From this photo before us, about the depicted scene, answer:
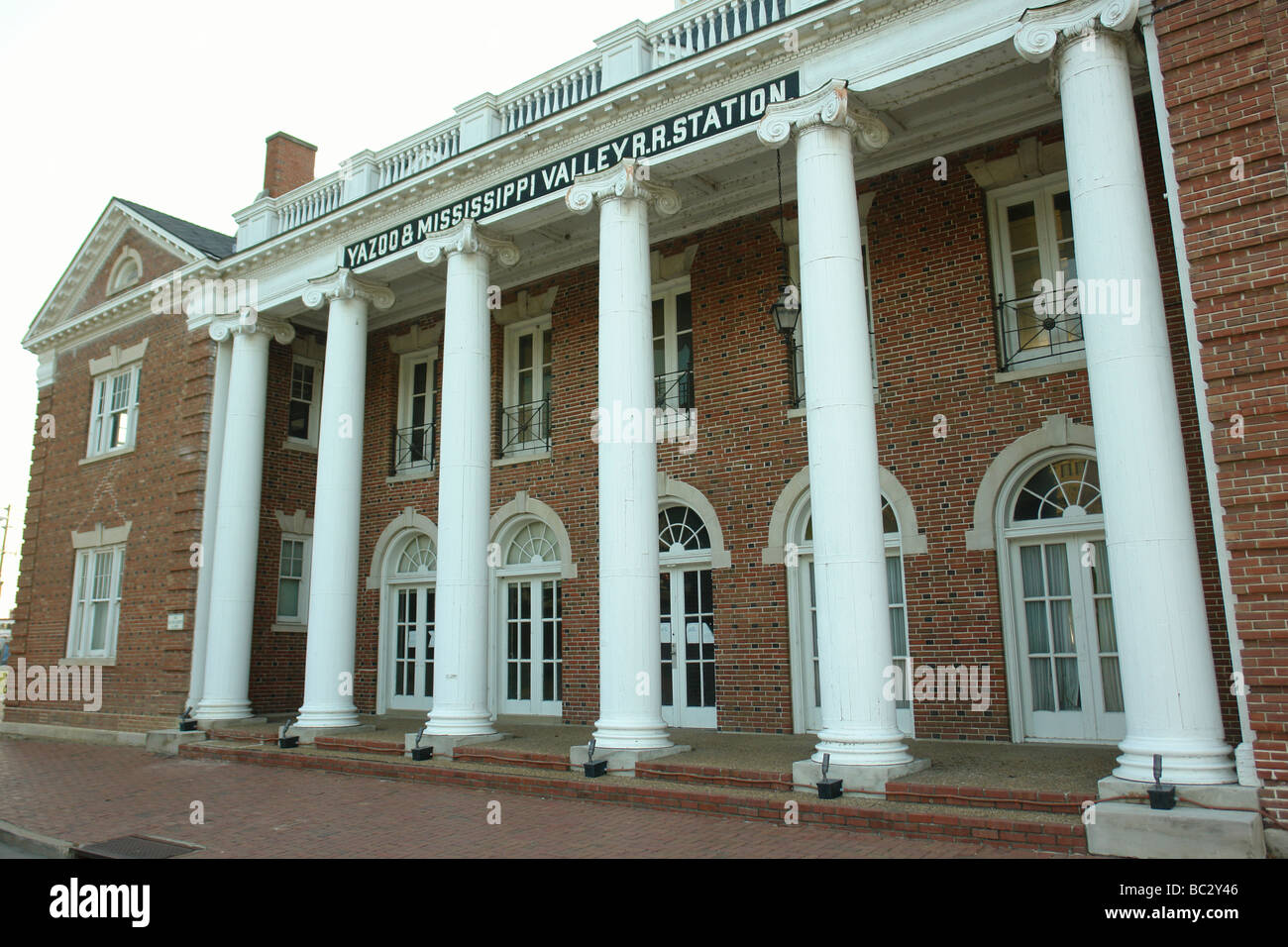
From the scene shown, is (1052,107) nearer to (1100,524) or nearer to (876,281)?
(876,281)

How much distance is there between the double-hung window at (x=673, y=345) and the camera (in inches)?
557

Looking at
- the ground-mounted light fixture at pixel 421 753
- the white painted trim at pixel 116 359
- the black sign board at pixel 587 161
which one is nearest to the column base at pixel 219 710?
the ground-mounted light fixture at pixel 421 753

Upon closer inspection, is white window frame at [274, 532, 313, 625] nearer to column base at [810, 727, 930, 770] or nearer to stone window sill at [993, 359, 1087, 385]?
column base at [810, 727, 930, 770]

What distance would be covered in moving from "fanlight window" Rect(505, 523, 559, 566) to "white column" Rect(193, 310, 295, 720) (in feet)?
14.5

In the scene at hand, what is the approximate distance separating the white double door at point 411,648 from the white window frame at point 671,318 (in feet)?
20.3

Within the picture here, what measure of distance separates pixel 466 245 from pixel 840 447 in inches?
258

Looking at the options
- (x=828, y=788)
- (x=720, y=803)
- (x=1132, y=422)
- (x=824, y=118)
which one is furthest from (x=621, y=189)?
(x=828, y=788)

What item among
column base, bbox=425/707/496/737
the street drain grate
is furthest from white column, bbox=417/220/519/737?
the street drain grate

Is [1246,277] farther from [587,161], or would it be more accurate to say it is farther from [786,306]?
[587,161]

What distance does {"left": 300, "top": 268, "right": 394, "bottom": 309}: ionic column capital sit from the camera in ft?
48.0

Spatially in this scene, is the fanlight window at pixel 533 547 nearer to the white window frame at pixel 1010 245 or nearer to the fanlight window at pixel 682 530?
the fanlight window at pixel 682 530

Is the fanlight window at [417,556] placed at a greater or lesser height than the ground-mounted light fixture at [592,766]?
greater

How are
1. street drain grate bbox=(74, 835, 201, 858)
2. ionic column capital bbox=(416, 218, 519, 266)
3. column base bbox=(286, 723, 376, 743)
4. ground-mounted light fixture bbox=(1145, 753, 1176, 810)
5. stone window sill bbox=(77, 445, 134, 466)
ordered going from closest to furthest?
ground-mounted light fixture bbox=(1145, 753, 1176, 810) → street drain grate bbox=(74, 835, 201, 858) → ionic column capital bbox=(416, 218, 519, 266) → column base bbox=(286, 723, 376, 743) → stone window sill bbox=(77, 445, 134, 466)
